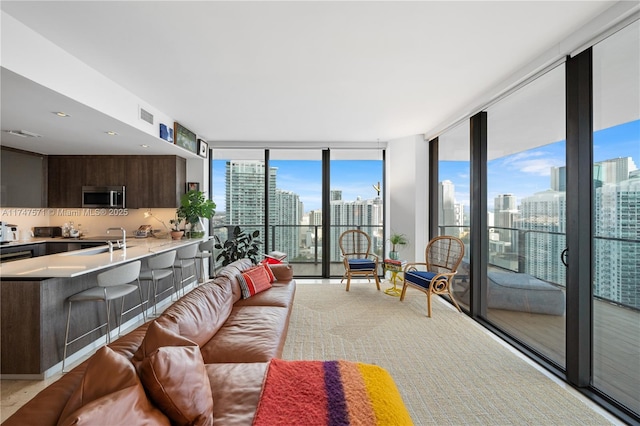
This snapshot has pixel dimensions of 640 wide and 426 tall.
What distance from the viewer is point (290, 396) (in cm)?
137

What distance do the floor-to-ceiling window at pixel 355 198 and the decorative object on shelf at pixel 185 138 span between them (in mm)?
2647

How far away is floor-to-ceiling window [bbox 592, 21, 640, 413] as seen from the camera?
6.16 feet

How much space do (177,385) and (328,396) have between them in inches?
28.2

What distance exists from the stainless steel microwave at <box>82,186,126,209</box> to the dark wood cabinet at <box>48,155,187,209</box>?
0.36 feet

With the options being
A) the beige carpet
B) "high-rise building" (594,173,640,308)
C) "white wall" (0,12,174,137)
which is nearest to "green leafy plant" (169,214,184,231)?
"white wall" (0,12,174,137)

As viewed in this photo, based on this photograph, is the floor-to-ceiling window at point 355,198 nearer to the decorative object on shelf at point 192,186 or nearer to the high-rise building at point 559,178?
the decorative object on shelf at point 192,186

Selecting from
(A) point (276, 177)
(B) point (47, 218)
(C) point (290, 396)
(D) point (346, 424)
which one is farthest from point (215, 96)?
(B) point (47, 218)

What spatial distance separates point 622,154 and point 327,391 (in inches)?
102

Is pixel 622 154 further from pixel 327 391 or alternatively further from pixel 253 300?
pixel 253 300

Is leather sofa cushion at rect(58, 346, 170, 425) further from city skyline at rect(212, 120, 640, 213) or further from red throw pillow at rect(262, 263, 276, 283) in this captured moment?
city skyline at rect(212, 120, 640, 213)

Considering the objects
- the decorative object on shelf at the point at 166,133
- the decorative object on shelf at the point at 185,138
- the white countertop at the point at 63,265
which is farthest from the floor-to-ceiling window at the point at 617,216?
the decorative object on shelf at the point at 185,138

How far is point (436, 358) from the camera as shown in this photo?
8.44 ft

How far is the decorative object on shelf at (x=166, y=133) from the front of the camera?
3885mm

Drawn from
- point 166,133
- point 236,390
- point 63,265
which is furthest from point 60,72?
point 236,390
